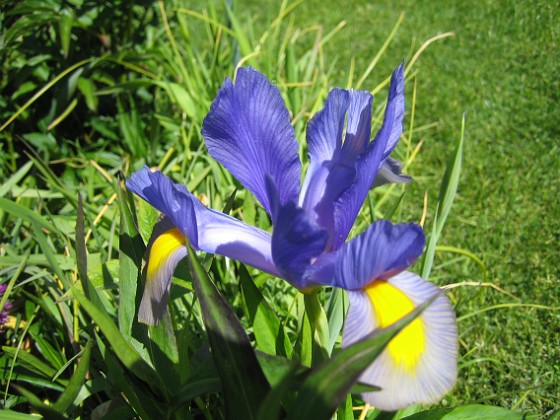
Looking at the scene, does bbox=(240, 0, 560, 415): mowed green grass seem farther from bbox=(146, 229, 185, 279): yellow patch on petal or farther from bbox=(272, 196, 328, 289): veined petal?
bbox=(146, 229, 185, 279): yellow patch on petal

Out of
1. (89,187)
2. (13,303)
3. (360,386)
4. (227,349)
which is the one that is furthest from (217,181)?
(360,386)

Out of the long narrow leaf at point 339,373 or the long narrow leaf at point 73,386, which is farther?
the long narrow leaf at point 73,386

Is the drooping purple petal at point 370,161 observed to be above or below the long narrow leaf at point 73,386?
above

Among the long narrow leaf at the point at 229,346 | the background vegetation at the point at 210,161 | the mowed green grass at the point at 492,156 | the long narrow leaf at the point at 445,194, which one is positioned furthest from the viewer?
the mowed green grass at the point at 492,156

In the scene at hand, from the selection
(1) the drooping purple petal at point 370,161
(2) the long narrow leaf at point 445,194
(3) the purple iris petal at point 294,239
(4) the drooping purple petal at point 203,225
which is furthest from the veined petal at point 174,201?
(2) the long narrow leaf at point 445,194

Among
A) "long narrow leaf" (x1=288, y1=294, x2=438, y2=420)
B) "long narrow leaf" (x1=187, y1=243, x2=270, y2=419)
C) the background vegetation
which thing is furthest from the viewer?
the background vegetation

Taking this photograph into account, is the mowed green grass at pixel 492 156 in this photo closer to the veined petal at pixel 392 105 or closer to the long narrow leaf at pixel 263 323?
the long narrow leaf at pixel 263 323

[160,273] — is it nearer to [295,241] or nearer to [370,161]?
[295,241]

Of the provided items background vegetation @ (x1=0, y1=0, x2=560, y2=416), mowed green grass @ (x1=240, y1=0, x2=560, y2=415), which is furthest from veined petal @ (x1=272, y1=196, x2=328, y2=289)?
mowed green grass @ (x1=240, y1=0, x2=560, y2=415)
